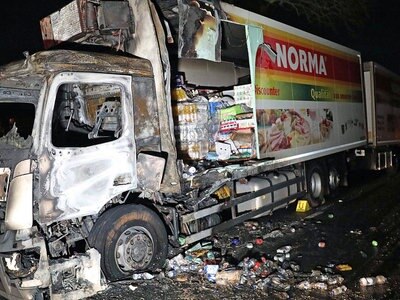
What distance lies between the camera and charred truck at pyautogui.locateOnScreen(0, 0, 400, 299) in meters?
4.05

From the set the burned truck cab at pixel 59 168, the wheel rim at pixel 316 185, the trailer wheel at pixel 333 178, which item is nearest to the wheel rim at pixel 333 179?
the trailer wheel at pixel 333 178

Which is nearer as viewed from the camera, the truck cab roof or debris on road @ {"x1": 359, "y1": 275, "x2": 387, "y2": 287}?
the truck cab roof

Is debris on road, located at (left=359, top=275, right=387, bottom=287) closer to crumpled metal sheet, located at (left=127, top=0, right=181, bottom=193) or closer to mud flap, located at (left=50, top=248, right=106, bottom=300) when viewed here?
crumpled metal sheet, located at (left=127, top=0, right=181, bottom=193)

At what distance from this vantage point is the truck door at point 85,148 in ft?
13.3

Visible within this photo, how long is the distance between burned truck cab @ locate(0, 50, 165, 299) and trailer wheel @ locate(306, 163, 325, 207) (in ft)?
15.6

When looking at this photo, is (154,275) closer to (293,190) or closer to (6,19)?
(293,190)

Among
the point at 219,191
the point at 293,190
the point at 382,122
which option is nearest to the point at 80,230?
the point at 219,191

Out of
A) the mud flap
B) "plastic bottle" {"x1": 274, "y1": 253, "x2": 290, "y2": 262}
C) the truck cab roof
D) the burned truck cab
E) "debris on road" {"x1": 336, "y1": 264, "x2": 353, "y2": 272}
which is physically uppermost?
the truck cab roof

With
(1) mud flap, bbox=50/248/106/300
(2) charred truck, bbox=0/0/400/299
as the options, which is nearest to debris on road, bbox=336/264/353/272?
(2) charred truck, bbox=0/0/400/299

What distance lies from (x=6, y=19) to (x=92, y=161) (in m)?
15.8

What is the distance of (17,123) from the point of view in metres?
4.89

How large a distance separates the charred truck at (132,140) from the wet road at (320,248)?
0.38 m

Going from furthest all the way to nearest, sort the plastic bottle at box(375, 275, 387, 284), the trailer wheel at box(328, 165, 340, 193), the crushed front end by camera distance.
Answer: the trailer wheel at box(328, 165, 340, 193), the plastic bottle at box(375, 275, 387, 284), the crushed front end

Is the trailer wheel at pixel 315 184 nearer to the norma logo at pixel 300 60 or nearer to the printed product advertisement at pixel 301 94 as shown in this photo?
the printed product advertisement at pixel 301 94
